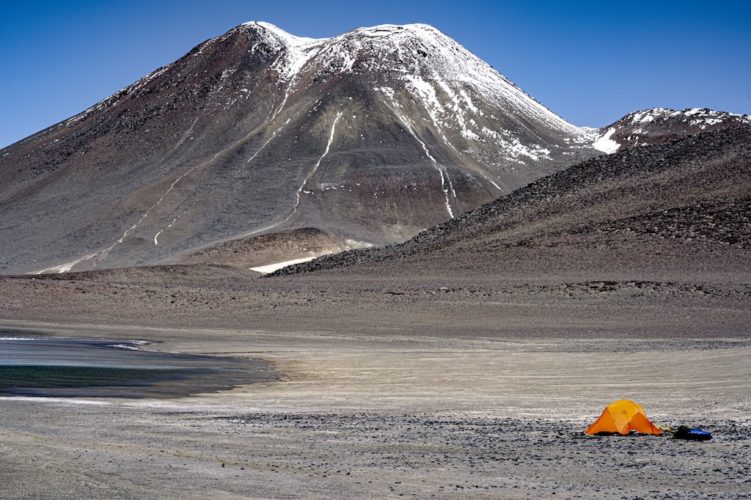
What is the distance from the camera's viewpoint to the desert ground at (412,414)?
10812 mm

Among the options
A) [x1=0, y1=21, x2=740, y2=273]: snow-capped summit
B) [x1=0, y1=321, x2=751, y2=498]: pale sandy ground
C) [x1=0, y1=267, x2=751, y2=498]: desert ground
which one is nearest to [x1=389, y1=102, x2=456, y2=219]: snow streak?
[x1=0, y1=21, x2=740, y2=273]: snow-capped summit

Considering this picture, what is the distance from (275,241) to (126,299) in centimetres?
5174

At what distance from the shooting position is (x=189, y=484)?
10.6 m

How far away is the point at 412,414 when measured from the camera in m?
16.3

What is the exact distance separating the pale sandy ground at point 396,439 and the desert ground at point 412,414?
0.04 m

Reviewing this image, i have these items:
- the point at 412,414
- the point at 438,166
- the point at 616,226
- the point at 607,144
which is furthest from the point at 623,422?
the point at 607,144

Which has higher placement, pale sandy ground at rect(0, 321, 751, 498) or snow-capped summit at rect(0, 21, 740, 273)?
snow-capped summit at rect(0, 21, 740, 273)

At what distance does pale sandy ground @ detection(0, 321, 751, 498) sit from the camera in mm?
10617

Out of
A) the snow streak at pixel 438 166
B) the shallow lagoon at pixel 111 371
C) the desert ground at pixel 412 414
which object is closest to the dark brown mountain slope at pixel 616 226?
the desert ground at pixel 412 414

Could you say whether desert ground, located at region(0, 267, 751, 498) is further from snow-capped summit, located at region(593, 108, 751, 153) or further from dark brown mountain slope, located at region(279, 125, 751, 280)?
snow-capped summit, located at region(593, 108, 751, 153)

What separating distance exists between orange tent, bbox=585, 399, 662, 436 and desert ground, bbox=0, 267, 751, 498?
286mm

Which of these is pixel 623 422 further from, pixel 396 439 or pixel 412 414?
pixel 412 414

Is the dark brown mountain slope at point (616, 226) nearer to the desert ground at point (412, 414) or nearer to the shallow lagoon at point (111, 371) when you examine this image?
the desert ground at point (412, 414)

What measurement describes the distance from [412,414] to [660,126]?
140 m
